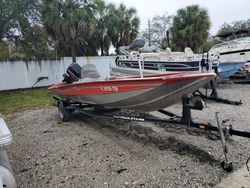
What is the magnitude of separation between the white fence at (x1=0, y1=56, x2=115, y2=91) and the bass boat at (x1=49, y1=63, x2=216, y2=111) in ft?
23.3

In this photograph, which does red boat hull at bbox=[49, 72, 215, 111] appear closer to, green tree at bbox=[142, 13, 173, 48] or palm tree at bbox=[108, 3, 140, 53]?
palm tree at bbox=[108, 3, 140, 53]

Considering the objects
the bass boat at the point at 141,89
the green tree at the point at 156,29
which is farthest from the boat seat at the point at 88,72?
the green tree at the point at 156,29

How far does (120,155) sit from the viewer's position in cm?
356

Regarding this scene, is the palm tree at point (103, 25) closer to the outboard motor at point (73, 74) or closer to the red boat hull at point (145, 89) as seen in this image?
the outboard motor at point (73, 74)

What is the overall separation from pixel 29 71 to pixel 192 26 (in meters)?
11.1

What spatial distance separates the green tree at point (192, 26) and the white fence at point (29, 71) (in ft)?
20.6

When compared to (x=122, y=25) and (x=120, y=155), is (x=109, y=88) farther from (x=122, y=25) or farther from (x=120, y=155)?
(x=122, y=25)

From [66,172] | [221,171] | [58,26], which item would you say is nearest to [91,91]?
[66,172]

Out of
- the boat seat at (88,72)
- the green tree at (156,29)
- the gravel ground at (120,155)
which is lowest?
the gravel ground at (120,155)

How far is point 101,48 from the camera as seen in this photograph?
18.0m

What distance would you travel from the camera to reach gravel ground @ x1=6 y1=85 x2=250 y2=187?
2883mm

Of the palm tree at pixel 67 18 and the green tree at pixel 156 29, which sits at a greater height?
the green tree at pixel 156 29

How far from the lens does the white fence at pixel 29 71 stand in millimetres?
12602

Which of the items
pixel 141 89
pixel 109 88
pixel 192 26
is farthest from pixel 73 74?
pixel 192 26
